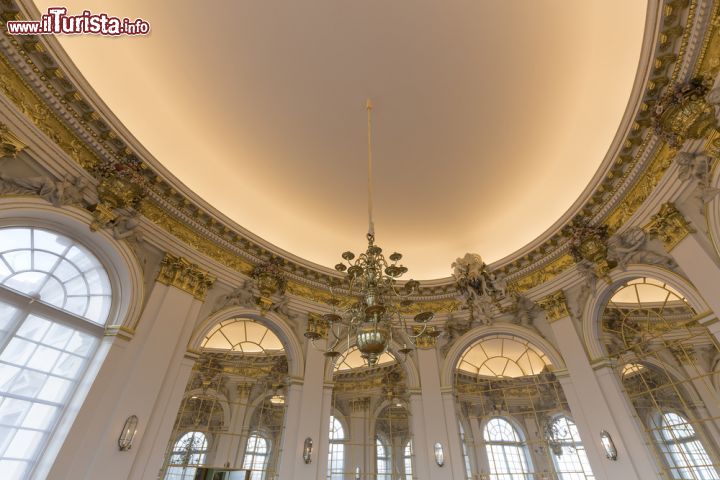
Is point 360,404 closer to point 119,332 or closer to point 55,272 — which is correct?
point 119,332

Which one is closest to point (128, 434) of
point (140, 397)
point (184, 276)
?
point (140, 397)

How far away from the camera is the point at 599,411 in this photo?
6.35m

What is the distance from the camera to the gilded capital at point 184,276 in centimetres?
649

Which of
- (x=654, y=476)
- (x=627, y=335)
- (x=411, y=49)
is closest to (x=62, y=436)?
(x=411, y=49)

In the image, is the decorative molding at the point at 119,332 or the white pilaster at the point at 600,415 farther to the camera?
the white pilaster at the point at 600,415

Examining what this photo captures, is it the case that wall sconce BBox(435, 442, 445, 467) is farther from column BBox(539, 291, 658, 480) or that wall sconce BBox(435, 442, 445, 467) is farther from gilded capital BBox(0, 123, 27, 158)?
gilded capital BBox(0, 123, 27, 158)

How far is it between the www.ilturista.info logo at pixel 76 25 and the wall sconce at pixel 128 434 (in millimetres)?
5528

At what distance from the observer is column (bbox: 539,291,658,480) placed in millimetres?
5762

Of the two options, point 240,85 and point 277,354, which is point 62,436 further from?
point 240,85

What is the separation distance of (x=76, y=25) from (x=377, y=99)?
466cm

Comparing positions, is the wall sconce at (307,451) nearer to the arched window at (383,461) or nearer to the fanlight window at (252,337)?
the fanlight window at (252,337)

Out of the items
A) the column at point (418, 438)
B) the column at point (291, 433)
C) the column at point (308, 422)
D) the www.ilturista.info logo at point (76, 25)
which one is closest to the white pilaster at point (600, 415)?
the column at point (418, 438)

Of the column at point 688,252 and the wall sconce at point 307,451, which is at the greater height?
the column at point 688,252

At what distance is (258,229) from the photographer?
8703 millimetres
